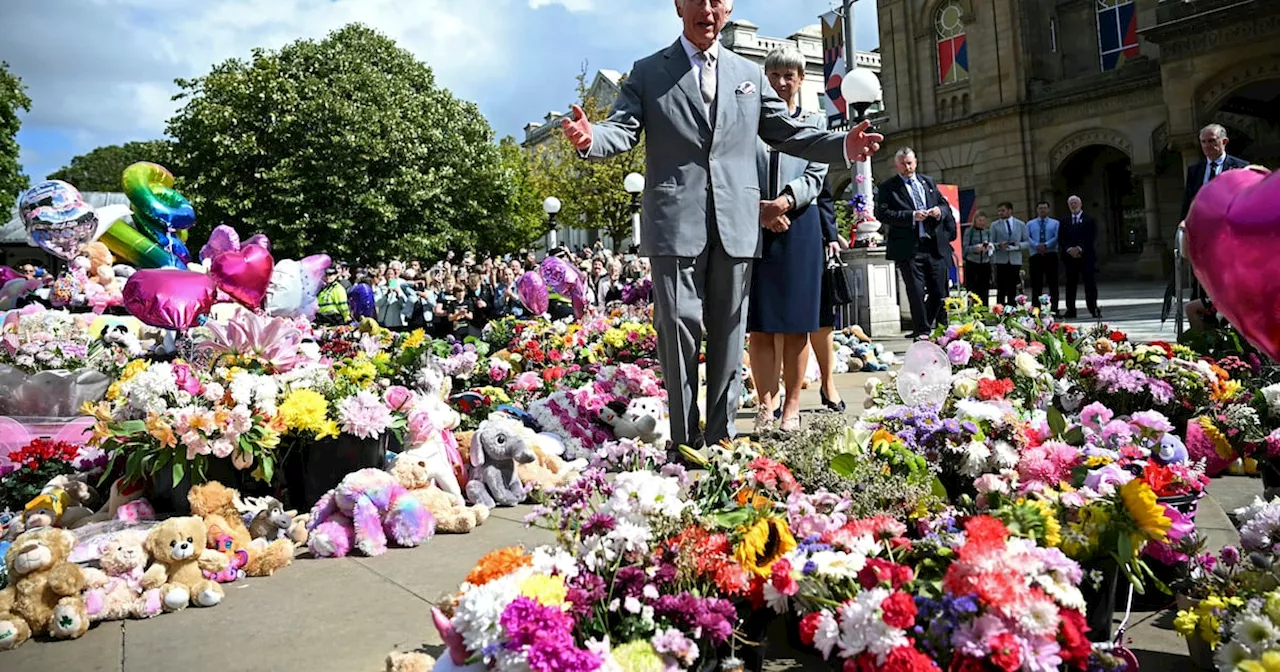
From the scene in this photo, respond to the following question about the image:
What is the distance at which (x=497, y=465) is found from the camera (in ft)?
14.4

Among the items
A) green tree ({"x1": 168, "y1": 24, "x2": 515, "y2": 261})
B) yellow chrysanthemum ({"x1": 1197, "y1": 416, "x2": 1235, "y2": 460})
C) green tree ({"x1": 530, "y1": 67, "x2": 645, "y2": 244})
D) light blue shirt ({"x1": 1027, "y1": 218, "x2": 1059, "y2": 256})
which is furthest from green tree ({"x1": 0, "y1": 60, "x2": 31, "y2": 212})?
yellow chrysanthemum ({"x1": 1197, "y1": 416, "x2": 1235, "y2": 460})

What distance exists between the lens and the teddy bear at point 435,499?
3.85 metres

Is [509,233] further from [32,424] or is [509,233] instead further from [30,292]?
[32,424]

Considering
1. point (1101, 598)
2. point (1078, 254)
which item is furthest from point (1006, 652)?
point (1078, 254)

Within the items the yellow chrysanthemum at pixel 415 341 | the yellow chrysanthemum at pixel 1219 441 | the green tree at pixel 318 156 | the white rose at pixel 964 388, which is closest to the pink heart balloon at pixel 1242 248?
the white rose at pixel 964 388

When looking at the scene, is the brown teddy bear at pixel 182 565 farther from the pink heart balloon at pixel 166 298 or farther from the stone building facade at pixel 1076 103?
the stone building facade at pixel 1076 103

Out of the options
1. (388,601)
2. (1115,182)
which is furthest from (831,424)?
(1115,182)

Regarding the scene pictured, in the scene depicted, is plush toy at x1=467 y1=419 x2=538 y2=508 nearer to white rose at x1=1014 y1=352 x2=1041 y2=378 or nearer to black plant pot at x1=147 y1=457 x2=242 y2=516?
black plant pot at x1=147 y1=457 x2=242 y2=516

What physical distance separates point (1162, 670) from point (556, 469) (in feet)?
10.1

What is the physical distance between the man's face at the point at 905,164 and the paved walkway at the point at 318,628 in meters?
4.97

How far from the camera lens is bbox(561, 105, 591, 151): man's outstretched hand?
→ 3824 mm

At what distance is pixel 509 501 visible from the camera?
171 inches

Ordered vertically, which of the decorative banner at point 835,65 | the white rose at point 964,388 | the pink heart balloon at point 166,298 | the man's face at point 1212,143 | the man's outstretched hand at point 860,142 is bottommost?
the white rose at point 964,388

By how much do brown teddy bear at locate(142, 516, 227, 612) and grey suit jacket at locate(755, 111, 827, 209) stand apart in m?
3.33
